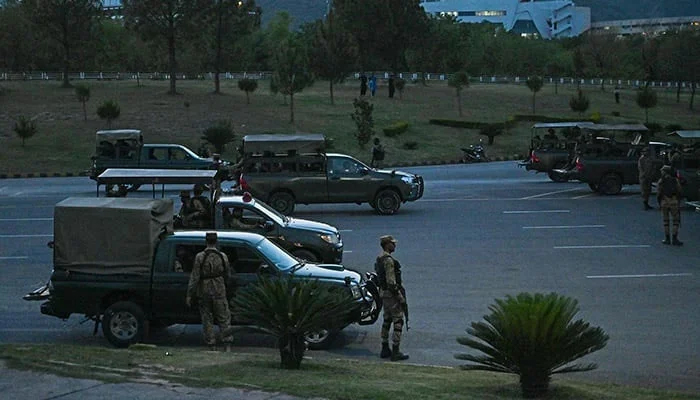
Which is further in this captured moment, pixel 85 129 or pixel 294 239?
pixel 85 129

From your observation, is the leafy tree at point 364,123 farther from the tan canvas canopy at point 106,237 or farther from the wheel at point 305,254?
the tan canvas canopy at point 106,237

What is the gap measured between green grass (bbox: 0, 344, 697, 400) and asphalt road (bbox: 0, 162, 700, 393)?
1.38m

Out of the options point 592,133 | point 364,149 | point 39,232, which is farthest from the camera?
point 364,149

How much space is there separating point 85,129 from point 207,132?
858 centimetres

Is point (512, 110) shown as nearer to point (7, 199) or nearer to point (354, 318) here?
point (7, 199)

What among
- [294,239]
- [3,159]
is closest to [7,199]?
[3,159]

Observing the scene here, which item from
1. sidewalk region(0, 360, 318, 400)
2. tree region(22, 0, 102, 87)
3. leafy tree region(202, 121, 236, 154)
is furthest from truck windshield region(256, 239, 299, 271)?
tree region(22, 0, 102, 87)

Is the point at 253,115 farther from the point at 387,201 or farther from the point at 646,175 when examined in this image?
the point at 646,175

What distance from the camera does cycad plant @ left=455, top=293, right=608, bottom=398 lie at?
380 inches

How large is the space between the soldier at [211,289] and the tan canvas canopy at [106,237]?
1.04 meters

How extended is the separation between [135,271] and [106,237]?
0.59m

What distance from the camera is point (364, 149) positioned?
162 feet

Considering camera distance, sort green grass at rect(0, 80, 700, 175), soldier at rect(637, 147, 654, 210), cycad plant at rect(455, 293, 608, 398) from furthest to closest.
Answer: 1. green grass at rect(0, 80, 700, 175)
2. soldier at rect(637, 147, 654, 210)
3. cycad plant at rect(455, 293, 608, 398)

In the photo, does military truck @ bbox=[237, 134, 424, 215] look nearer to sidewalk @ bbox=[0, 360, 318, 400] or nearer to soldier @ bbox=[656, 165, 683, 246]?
soldier @ bbox=[656, 165, 683, 246]
